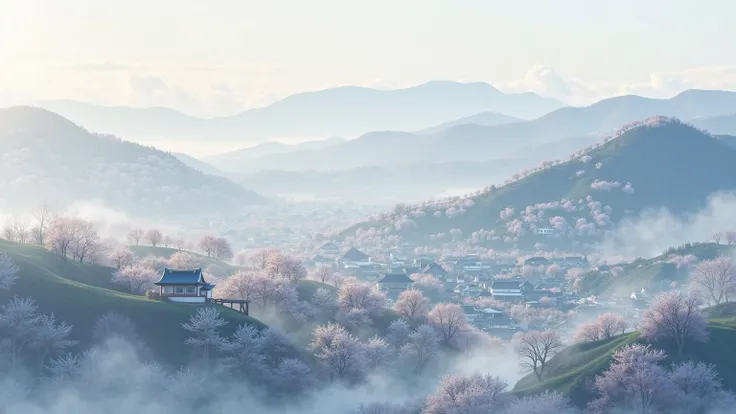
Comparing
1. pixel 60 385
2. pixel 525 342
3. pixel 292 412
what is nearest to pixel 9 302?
pixel 60 385

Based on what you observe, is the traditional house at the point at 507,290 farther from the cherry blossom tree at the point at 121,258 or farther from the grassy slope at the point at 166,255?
the cherry blossom tree at the point at 121,258

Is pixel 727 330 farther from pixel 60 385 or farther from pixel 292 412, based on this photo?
pixel 60 385

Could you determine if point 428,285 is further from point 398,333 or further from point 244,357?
point 244,357

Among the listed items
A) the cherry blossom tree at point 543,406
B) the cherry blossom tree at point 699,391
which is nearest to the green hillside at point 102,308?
the cherry blossom tree at point 543,406

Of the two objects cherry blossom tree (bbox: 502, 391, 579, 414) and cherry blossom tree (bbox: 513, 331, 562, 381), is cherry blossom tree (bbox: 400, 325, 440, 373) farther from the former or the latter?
cherry blossom tree (bbox: 502, 391, 579, 414)

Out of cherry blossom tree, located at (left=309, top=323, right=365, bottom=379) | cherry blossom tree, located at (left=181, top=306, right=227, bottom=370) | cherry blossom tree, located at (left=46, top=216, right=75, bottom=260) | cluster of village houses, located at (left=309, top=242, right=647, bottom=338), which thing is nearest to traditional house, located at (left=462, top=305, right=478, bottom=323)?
cluster of village houses, located at (left=309, top=242, right=647, bottom=338)
